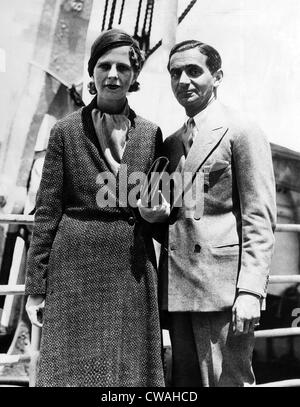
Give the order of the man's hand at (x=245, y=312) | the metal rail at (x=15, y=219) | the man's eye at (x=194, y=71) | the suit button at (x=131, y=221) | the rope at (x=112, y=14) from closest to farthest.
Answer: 1. the man's hand at (x=245, y=312)
2. the suit button at (x=131, y=221)
3. the man's eye at (x=194, y=71)
4. the metal rail at (x=15, y=219)
5. the rope at (x=112, y=14)

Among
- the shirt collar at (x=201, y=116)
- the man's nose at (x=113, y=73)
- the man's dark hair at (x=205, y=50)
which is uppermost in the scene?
the man's dark hair at (x=205, y=50)

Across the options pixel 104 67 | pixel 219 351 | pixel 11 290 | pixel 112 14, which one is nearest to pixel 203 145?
pixel 104 67

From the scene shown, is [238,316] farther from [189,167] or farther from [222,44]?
[222,44]

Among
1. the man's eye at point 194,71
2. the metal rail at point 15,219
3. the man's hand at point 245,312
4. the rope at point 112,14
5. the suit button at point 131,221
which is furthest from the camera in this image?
the rope at point 112,14

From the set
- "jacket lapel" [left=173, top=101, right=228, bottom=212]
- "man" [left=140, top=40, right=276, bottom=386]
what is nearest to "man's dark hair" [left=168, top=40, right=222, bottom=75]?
"man" [left=140, top=40, right=276, bottom=386]

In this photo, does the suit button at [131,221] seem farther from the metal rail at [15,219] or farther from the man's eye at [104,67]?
the man's eye at [104,67]

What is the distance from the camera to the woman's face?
6.83 feet

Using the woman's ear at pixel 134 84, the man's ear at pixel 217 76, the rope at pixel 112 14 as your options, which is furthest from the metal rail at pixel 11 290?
the rope at pixel 112 14

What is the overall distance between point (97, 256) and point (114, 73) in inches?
31.0

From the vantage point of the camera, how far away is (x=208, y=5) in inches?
104

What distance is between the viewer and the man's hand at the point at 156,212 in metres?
1.97

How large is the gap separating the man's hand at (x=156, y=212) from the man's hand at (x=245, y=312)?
0.45 m

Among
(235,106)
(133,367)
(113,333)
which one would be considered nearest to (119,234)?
(113,333)

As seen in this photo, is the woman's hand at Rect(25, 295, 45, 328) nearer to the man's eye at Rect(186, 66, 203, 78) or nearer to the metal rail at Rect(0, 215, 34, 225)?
the metal rail at Rect(0, 215, 34, 225)
